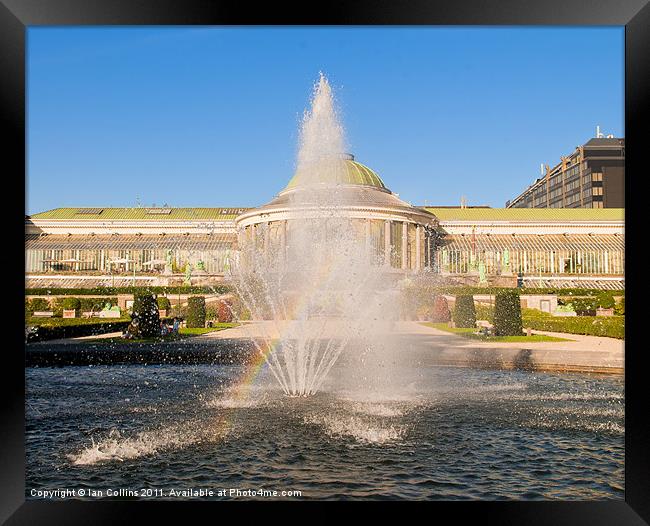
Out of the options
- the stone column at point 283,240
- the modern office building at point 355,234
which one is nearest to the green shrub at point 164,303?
the modern office building at point 355,234

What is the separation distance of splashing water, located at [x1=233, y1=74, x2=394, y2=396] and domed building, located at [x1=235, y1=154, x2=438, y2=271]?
16 centimetres

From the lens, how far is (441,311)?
3431cm

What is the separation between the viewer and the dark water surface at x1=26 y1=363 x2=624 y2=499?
8.41 metres

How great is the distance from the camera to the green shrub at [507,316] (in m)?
24.6

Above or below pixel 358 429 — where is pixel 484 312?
above

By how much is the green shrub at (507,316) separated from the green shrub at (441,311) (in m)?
8.62

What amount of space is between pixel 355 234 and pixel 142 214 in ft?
86.5

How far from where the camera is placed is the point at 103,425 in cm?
1103

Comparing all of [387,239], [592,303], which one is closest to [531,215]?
[387,239]

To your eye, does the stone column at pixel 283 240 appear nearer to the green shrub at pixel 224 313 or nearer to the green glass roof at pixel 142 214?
the green glass roof at pixel 142 214

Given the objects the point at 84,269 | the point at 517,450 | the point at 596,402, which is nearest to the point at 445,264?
the point at 84,269

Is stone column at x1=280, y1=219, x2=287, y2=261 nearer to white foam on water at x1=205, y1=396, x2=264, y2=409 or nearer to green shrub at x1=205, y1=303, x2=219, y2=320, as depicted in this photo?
green shrub at x1=205, y1=303, x2=219, y2=320

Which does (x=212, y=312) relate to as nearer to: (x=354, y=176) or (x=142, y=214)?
(x=354, y=176)

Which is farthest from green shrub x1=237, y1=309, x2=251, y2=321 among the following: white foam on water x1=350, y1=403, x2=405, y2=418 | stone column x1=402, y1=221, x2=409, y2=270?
white foam on water x1=350, y1=403, x2=405, y2=418
